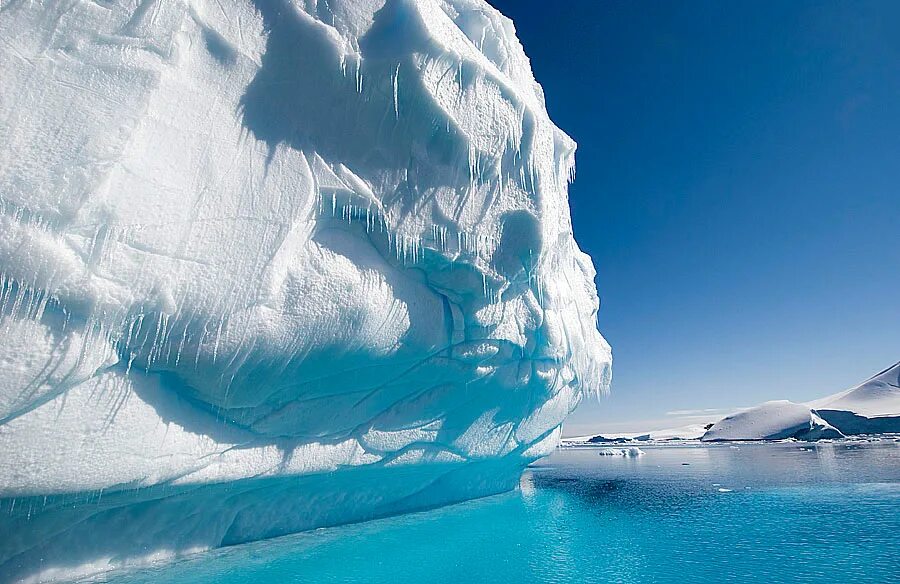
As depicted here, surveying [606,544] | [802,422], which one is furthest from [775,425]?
[606,544]

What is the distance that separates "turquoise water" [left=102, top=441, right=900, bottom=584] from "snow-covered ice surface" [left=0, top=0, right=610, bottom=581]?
112 centimetres

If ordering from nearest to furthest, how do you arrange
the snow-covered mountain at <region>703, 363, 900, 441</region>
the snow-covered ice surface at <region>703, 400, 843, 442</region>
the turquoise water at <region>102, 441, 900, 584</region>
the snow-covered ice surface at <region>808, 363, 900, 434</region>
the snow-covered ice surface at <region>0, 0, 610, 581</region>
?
1. the snow-covered ice surface at <region>0, 0, 610, 581</region>
2. the turquoise water at <region>102, 441, 900, 584</region>
3. the snow-covered ice surface at <region>703, 400, 843, 442</region>
4. the snow-covered mountain at <region>703, 363, 900, 441</region>
5. the snow-covered ice surface at <region>808, 363, 900, 434</region>

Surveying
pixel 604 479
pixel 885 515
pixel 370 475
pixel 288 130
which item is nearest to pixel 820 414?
pixel 604 479

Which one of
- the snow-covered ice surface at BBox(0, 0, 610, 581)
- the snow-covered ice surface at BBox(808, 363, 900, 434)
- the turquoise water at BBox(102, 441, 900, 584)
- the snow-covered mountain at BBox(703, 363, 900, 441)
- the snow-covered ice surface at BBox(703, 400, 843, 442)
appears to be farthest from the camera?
the snow-covered ice surface at BBox(808, 363, 900, 434)

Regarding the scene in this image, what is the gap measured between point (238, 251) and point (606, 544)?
7.21m

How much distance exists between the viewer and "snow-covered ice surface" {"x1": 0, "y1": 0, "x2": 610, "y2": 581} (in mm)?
4000

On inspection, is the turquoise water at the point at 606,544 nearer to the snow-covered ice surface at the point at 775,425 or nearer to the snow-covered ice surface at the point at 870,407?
the snow-covered ice surface at the point at 775,425

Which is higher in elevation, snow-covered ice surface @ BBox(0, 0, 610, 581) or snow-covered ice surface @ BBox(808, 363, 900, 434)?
snow-covered ice surface @ BBox(808, 363, 900, 434)

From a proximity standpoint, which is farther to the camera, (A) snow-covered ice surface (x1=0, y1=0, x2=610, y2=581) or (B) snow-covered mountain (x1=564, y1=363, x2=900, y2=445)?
(B) snow-covered mountain (x1=564, y1=363, x2=900, y2=445)

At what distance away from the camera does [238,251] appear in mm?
4949

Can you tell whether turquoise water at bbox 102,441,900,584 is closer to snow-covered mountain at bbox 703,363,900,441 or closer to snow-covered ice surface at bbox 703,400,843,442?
snow-covered ice surface at bbox 703,400,843,442

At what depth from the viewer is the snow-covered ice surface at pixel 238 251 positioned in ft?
13.1

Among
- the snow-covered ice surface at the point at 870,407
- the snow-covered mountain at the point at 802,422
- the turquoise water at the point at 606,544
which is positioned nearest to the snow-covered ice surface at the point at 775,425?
the snow-covered mountain at the point at 802,422

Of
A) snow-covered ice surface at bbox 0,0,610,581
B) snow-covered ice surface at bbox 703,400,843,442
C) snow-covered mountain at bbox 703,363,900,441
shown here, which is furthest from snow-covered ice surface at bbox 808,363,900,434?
snow-covered ice surface at bbox 0,0,610,581
